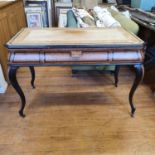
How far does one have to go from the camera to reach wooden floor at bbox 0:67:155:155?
4.96 ft

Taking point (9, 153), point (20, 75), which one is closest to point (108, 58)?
point (9, 153)

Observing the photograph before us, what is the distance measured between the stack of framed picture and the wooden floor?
6.11 feet

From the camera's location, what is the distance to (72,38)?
59.7 inches

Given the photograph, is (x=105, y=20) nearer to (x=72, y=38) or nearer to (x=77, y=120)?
(x=72, y=38)

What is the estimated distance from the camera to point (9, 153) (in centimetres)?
146

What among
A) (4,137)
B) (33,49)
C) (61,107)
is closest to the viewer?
(33,49)

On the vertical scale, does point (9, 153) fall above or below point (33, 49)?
below

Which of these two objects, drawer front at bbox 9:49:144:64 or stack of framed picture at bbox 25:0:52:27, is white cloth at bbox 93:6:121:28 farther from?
stack of framed picture at bbox 25:0:52:27

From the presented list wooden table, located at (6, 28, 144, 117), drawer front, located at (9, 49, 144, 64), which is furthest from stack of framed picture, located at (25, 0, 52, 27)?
drawer front, located at (9, 49, 144, 64)

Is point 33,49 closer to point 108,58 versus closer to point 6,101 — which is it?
point 108,58

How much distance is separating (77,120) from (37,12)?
288 cm

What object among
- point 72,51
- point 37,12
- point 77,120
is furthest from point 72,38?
point 37,12

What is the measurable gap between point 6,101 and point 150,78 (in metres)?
1.90

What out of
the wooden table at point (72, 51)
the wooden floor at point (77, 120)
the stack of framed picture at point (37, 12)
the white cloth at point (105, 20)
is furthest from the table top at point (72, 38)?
the stack of framed picture at point (37, 12)
